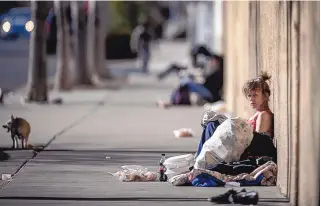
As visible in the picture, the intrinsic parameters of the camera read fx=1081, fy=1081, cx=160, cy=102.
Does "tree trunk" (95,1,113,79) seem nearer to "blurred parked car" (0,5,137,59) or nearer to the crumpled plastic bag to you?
"blurred parked car" (0,5,137,59)

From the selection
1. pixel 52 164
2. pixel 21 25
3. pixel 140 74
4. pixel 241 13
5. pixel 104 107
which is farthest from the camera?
pixel 21 25

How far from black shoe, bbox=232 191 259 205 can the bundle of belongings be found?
1.02 metres

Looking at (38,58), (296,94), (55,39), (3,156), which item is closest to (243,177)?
(296,94)

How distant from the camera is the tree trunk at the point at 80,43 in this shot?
1129 inches

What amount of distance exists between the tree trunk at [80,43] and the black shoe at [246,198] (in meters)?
20.0

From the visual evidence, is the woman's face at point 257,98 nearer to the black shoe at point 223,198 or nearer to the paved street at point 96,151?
the paved street at point 96,151

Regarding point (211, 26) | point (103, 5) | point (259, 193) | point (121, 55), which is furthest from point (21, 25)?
point (259, 193)

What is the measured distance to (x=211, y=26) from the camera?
4397 cm

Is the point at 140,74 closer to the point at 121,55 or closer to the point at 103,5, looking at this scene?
the point at 103,5

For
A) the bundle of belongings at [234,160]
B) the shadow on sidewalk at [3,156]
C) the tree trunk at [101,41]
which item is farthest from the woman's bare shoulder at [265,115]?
Result: the tree trunk at [101,41]

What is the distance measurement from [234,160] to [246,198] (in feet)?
5.05

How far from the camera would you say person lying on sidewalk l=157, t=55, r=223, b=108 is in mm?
21391

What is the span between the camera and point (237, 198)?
877 centimetres

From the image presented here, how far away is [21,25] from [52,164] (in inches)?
1555
